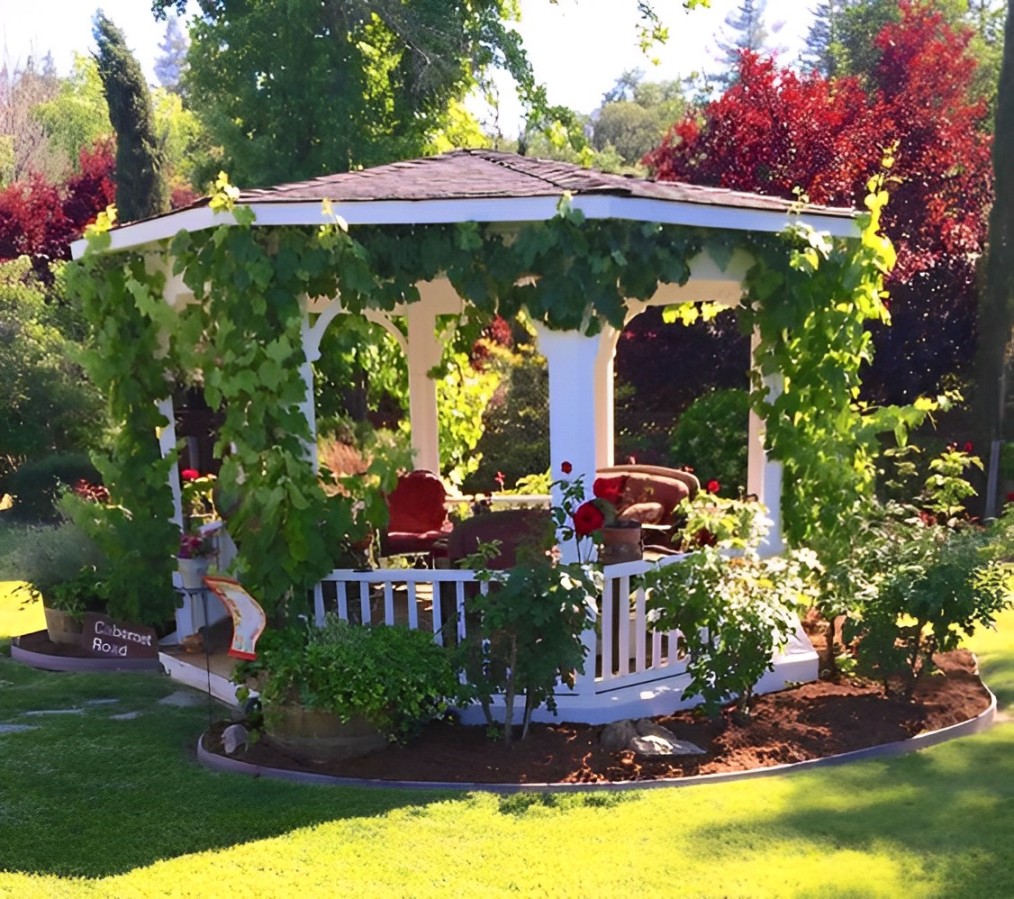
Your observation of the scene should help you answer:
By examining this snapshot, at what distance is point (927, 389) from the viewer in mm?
13914

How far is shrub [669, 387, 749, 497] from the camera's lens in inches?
475

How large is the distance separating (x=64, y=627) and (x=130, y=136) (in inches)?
440

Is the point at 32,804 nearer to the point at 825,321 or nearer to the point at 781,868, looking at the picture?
the point at 781,868

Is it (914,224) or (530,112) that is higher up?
(530,112)

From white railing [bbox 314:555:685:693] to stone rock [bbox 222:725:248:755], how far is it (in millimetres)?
793

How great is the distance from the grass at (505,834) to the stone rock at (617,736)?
1.87ft

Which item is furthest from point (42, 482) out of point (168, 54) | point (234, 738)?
point (168, 54)

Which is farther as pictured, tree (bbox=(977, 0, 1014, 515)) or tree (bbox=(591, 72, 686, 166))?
tree (bbox=(591, 72, 686, 166))

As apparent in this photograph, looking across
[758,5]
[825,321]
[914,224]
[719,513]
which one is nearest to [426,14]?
[914,224]

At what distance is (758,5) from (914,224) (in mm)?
68514

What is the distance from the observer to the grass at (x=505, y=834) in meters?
4.04

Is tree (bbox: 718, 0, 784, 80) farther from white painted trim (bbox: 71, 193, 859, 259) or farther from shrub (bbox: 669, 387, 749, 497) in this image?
white painted trim (bbox: 71, 193, 859, 259)

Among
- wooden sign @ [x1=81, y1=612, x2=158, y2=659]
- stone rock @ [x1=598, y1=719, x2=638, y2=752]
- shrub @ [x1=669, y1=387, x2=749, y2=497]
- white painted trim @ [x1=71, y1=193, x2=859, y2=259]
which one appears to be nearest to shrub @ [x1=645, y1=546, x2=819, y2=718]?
stone rock @ [x1=598, y1=719, x2=638, y2=752]

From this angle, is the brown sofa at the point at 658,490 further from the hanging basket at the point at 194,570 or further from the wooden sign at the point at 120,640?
the wooden sign at the point at 120,640
